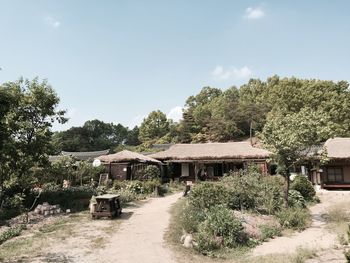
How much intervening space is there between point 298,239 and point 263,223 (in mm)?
1815

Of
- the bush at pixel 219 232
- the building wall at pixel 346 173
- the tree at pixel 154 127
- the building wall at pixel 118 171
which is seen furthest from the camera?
the tree at pixel 154 127

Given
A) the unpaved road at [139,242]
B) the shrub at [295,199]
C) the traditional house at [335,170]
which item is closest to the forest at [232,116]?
the traditional house at [335,170]

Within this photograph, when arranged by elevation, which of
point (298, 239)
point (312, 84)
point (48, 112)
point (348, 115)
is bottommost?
point (298, 239)

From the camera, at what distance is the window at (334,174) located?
86.7 ft

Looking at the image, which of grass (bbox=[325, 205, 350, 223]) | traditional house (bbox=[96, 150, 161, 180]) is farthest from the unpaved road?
traditional house (bbox=[96, 150, 161, 180])

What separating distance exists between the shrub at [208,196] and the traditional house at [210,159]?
1506 centimetres

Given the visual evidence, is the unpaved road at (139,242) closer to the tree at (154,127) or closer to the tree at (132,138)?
the tree at (154,127)

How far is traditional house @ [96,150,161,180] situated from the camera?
27.7 metres

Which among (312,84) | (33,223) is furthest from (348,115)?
(33,223)

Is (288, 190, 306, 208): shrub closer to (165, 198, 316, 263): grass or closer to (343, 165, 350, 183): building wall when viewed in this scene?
(165, 198, 316, 263): grass

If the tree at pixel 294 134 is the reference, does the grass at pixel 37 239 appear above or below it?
below

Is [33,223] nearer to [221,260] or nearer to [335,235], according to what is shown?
[221,260]

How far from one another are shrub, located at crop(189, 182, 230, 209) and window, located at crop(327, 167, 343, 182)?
49.2 ft

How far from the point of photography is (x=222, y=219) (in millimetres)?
12227
